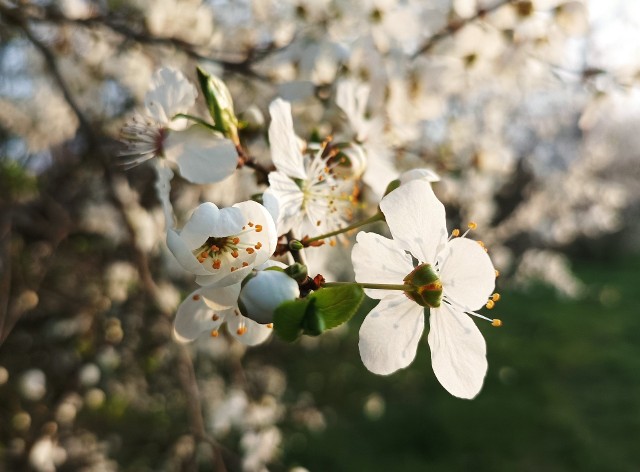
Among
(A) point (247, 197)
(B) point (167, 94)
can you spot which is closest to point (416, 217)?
(B) point (167, 94)

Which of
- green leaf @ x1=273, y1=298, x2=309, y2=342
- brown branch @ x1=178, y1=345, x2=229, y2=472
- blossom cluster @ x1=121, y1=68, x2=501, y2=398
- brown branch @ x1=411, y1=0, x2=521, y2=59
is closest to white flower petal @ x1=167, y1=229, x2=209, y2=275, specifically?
blossom cluster @ x1=121, y1=68, x2=501, y2=398

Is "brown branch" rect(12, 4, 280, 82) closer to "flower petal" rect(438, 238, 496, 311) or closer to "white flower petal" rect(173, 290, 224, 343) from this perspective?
"white flower petal" rect(173, 290, 224, 343)

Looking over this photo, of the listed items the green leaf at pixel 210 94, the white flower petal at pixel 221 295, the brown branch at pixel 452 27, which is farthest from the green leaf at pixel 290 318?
the brown branch at pixel 452 27

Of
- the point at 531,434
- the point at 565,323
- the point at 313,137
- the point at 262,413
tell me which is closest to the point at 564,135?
the point at 565,323

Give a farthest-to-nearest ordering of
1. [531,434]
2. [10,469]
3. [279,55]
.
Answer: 1. [531,434]
2. [10,469]
3. [279,55]

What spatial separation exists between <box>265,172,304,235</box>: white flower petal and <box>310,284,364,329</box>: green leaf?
200 mm

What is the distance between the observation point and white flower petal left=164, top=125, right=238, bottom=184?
2.77 feet

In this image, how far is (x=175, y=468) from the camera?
2811 mm

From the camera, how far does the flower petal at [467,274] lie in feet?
2.41

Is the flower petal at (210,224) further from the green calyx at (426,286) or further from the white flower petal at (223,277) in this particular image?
the green calyx at (426,286)

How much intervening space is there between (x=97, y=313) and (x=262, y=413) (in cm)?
90

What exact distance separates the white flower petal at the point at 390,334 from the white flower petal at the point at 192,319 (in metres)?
0.23

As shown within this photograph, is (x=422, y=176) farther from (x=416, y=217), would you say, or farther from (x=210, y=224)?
(x=210, y=224)

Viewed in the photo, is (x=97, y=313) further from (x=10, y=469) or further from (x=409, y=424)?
(x=409, y=424)
